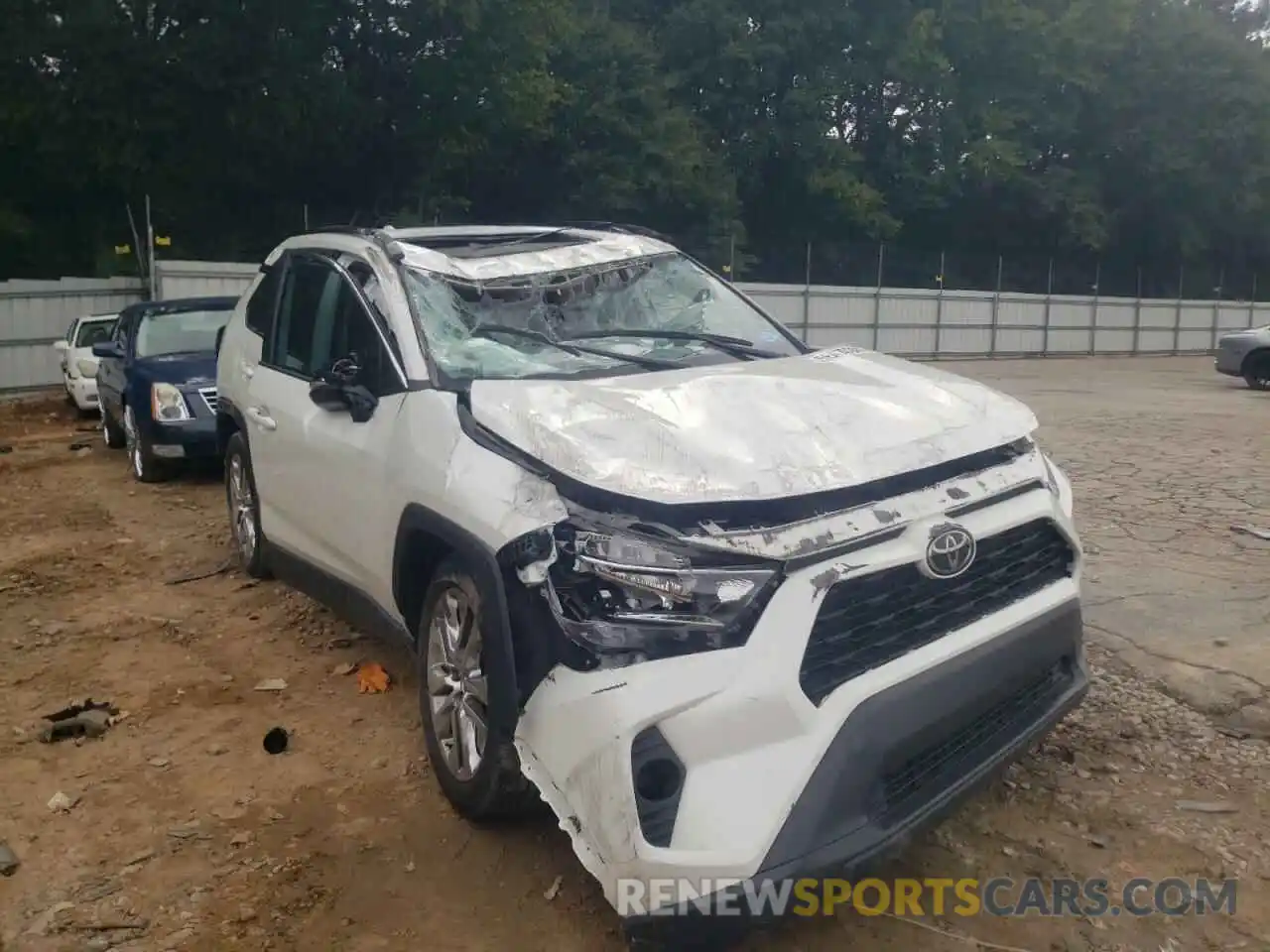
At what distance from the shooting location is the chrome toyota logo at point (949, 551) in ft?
9.36

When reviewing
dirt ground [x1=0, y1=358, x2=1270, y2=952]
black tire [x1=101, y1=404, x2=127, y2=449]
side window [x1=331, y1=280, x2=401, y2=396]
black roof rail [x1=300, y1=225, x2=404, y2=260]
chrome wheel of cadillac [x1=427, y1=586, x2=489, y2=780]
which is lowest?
black tire [x1=101, y1=404, x2=127, y2=449]

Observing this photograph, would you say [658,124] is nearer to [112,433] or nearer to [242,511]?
[112,433]

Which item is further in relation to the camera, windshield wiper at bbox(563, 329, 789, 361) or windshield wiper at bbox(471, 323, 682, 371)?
windshield wiper at bbox(563, 329, 789, 361)

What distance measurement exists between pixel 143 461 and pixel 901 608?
7787 mm

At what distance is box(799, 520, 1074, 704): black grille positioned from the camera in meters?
2.68

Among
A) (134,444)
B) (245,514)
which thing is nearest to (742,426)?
(245,514)

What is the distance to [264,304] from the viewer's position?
5.54m

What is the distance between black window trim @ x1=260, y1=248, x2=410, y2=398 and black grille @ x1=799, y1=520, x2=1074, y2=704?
5.67 feet

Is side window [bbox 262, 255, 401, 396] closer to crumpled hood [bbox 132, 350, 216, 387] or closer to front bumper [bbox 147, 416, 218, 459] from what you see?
front bumper [bbox 147, 416, 218, 459]

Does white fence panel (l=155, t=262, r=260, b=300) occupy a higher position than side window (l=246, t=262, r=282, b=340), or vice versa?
side window (l=246, t=262, r=282, b=340)

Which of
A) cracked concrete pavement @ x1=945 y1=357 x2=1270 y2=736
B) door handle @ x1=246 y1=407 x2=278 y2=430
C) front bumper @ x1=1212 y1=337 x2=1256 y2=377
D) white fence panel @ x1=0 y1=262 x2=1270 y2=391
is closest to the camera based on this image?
cracked concrete pavement @ x1=945 y1=357 x2=1270 y2=736

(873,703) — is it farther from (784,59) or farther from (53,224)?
(784,59)

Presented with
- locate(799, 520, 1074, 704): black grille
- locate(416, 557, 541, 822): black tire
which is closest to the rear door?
locate(416, 557, 541, 822): black tire

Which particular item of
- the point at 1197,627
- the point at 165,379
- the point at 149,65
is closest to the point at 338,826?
the point at 1197,627
